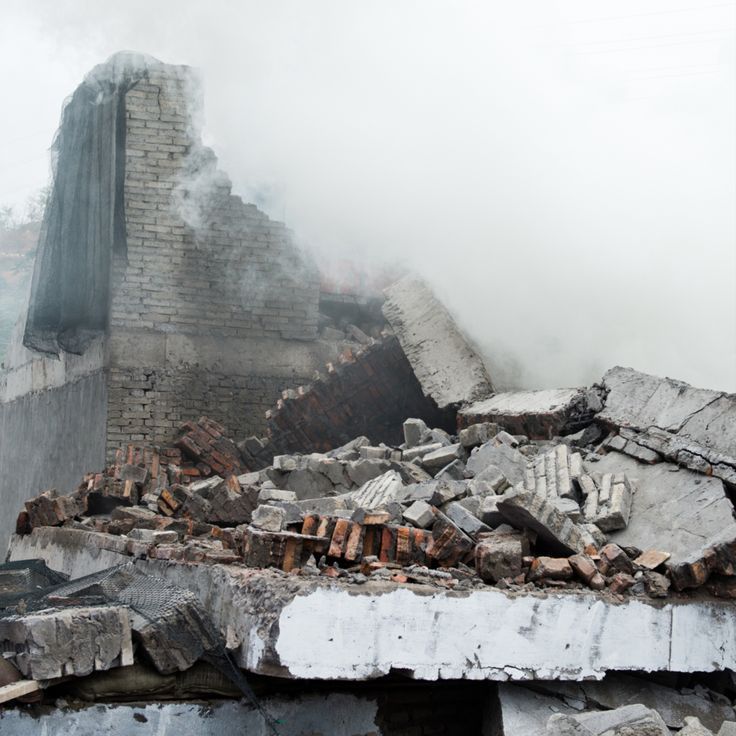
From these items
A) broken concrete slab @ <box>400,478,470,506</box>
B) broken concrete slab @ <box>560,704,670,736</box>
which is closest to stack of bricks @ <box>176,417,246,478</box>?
broken concrete slab @ <box>400,478,470,506</box>

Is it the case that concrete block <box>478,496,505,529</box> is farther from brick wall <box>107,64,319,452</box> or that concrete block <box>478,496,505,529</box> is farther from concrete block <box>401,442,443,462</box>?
brick wall <box>107,64,319,452</box>

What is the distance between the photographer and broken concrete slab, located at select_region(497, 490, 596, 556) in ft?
16.5

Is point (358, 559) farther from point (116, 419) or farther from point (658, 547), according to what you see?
point (116, 419)

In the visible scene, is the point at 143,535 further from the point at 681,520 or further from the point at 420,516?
the point at 681,520

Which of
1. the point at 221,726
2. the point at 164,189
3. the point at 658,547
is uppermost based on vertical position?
the point at 164,189

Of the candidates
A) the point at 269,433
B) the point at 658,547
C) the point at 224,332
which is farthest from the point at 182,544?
the point at 224,332

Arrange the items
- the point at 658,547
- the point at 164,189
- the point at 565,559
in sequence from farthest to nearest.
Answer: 1. the point at 164,189
2. the point at 658,547
3. the point at 565,559

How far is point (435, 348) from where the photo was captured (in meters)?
9.48

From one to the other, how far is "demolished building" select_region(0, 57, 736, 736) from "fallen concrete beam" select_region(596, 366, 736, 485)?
2cm

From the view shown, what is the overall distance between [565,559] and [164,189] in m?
7.11

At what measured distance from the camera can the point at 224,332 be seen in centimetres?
1094

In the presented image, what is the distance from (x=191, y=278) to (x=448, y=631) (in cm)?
698

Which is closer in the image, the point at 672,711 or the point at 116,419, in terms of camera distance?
the point at 672,711

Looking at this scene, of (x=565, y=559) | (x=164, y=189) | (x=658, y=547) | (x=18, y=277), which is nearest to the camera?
(x=565, y=559)
